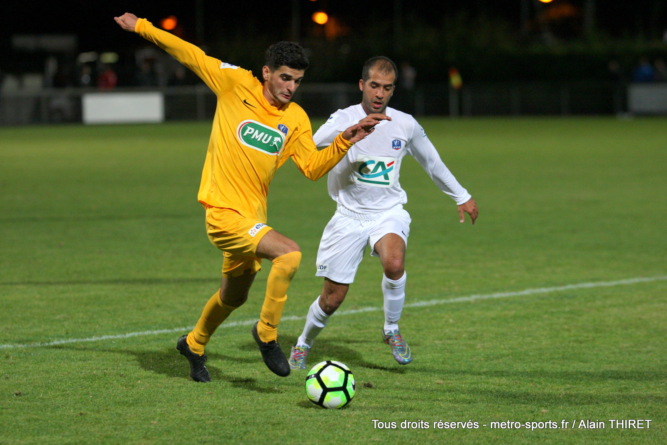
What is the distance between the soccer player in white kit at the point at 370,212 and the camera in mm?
5531

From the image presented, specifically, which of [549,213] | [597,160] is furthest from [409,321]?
[597,160]

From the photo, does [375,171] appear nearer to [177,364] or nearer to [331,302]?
[331,302]

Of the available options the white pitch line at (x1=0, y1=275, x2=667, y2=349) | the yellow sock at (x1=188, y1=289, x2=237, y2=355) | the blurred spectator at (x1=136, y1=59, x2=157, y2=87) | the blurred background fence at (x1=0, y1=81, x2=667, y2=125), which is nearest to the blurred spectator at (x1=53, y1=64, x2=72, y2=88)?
the blurred background fence at (x1=0, y1=81, x2=667, y2=125)

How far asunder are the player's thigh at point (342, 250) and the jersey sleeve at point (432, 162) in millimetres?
675

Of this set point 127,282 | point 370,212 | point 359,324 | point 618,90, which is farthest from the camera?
point 618,90

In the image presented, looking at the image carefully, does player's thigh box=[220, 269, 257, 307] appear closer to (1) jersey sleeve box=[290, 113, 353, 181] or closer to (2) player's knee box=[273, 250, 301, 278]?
(2) player's knee box=[273, 250, 301, 278]

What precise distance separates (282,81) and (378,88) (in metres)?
0.78

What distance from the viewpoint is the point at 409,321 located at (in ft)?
21.8

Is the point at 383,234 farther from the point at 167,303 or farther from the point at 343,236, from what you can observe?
the point at 167,303

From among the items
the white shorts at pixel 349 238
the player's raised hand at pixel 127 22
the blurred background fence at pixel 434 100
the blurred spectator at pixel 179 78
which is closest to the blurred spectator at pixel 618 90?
the blurred background fence at pixel 434 100

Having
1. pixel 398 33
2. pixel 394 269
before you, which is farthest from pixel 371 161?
pixel 398 33

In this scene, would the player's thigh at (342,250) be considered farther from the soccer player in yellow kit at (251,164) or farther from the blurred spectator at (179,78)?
the blurred spectator at (179,78)

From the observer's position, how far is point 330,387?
4559 millimetres

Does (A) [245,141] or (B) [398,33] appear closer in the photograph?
(A) [245,141]
